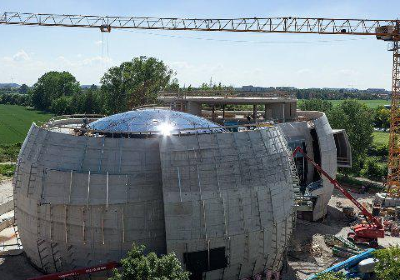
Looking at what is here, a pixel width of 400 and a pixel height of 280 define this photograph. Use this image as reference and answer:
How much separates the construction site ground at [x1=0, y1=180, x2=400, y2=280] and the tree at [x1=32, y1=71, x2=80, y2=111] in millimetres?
144417

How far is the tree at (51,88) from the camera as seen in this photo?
172 metres

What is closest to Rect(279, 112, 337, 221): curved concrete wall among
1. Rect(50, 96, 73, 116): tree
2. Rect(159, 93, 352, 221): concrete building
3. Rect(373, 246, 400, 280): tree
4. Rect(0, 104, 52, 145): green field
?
Rect(159, 93, 352, 221): concrete building

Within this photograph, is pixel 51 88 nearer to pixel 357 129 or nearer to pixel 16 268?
pixel 357 129

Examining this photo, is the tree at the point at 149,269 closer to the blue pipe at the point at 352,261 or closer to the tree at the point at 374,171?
the blue pipe at the point at 352,261

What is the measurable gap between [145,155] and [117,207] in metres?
3.51

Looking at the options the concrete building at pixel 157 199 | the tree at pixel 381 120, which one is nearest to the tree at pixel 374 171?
the concrete building at pixel 157 199

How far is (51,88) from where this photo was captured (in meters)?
172

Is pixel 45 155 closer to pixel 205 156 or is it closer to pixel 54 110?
pixel 205 156

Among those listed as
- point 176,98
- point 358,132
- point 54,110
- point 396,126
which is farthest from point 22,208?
point 54,110

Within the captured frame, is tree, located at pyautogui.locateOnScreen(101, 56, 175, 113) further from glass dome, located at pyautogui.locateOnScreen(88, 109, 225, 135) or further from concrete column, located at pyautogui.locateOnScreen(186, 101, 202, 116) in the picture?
glass dome, located at pyautogui.locateOnScreen(88, 109, 225, 135)

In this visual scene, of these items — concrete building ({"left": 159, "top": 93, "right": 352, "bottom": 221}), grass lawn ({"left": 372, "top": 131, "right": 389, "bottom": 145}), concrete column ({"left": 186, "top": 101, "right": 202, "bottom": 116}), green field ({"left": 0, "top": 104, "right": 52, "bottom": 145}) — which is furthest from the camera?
grass lawn ({"left": 372, "top": 131, "right": 389, "bottom": 145})

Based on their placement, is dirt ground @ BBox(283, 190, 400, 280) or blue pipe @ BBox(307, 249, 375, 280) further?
dirt ground @ BBox(283, 190, 400, 280)

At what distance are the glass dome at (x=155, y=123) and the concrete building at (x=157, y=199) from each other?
0.42m

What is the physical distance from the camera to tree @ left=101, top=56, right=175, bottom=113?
287 ft
